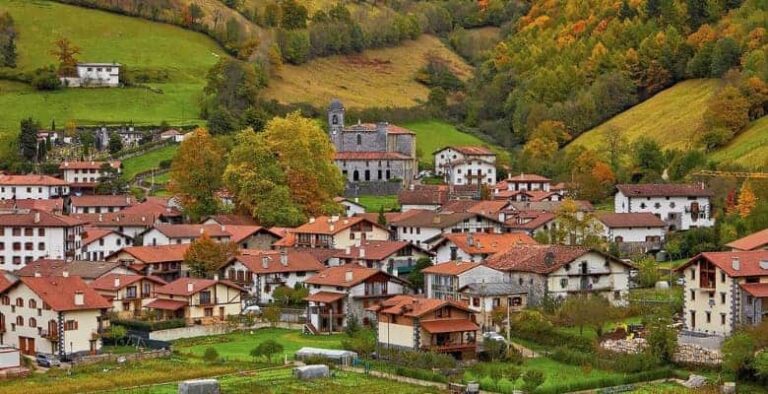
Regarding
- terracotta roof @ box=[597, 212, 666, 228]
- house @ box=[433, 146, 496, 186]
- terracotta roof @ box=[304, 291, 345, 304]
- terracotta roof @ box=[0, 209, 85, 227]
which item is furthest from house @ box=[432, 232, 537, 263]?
house @ box=[433, 146, 496, 186]

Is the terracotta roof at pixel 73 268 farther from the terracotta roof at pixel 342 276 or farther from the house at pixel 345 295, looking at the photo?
the house at pixel 345 295

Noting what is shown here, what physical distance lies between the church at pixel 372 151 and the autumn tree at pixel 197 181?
17447mm

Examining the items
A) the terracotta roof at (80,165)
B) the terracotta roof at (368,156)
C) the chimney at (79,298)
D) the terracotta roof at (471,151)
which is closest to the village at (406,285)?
the chimney at (79,298)

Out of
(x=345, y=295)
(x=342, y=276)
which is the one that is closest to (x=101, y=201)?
Answer: (x=342, y=276)

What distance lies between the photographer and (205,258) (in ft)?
229

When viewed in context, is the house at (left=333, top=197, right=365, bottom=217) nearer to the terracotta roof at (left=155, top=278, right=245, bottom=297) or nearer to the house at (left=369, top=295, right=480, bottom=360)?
the terracotta roof at (left=155, top=278, right=245, bottom=297)

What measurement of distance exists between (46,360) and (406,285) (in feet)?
52.4

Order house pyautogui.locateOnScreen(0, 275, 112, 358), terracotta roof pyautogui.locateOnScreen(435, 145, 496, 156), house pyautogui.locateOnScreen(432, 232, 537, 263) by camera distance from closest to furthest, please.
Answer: house pyautogui.locateOnScreen(0, 275, 112, 358)
house pyautogui.locateOnScreen(432, 232, 537, 263)
terracotta roof pyautogui.locateOnScreen(435, 145, 496, 156)

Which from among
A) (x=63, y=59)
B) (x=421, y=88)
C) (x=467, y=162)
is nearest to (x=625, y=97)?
(x=467, y=162)

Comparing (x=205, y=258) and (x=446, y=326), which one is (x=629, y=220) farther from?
(x=446, y=326)

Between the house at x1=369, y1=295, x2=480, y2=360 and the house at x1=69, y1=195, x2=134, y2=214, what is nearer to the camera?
the house at x1=369, y1=295, x2=480, y2=360

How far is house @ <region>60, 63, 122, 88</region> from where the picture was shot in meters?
129

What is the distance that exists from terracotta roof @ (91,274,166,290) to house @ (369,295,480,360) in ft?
46.3

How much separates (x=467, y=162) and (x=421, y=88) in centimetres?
3904
